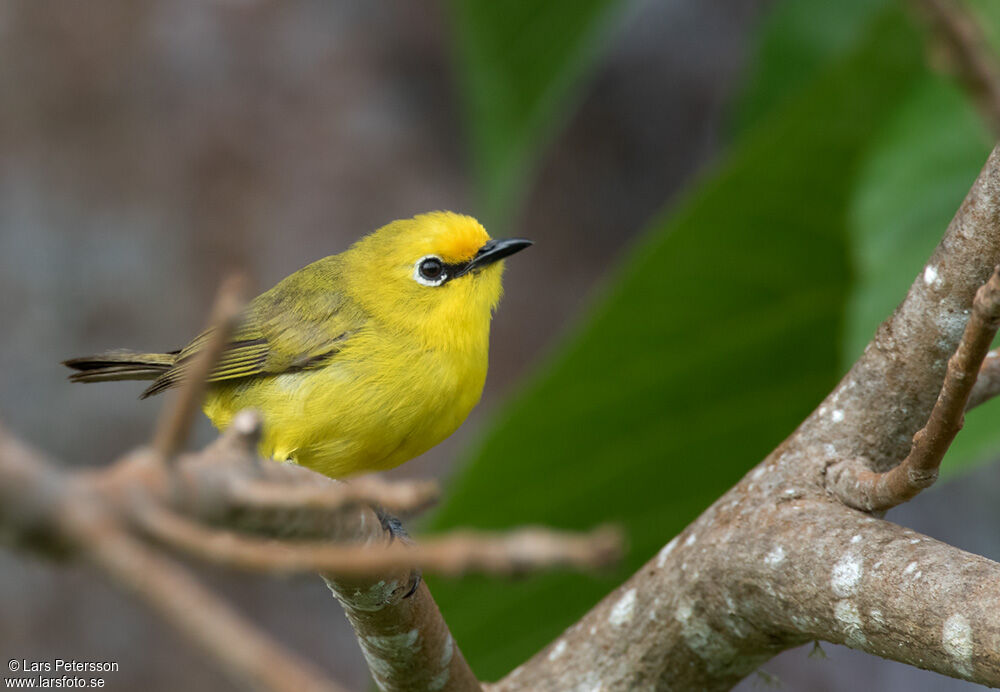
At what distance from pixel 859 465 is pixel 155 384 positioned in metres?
2.08

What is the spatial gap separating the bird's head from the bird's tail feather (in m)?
0.68

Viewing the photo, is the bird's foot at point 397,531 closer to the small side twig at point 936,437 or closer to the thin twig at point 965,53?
the small side twig at point 936,437

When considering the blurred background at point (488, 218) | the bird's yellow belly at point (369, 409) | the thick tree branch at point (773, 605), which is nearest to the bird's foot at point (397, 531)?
the bird's yellow belly at point (369, 409)

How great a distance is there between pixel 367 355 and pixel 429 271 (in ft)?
1.21

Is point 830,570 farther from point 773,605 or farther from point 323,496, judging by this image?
point 323,496

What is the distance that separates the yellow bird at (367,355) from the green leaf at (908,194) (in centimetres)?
98

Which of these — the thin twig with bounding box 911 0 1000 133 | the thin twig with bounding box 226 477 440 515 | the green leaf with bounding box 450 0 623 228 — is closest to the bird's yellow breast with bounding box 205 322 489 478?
the green leaf with bounding box 450 0 623 228

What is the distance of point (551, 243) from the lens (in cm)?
547

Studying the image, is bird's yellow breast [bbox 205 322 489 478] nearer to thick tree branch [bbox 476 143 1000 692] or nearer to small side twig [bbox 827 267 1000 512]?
thick tree branch [bbox 476 143 1000 692]

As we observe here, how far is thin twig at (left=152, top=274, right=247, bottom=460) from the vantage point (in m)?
0.81

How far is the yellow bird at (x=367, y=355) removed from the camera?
303 cm

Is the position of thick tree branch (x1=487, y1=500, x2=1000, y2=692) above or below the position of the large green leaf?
below

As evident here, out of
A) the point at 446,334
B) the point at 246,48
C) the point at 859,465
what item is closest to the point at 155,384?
the point at 446,334

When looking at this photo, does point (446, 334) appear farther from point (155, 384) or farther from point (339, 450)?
point (155, 384)
